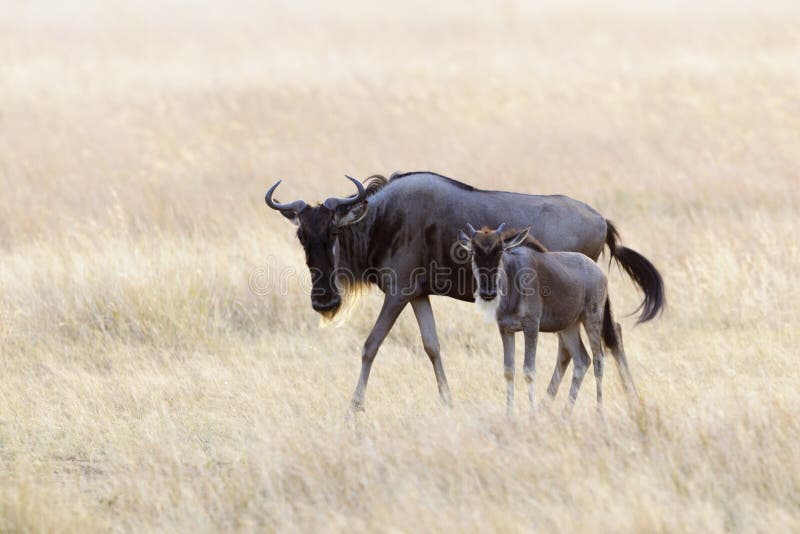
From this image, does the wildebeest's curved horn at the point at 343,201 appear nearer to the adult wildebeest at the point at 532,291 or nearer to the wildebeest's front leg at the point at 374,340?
the wildebeest's front leg at the point at 374,340

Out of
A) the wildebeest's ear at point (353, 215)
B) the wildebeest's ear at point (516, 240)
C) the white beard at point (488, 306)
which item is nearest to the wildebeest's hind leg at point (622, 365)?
the white beard at point (488, 306)

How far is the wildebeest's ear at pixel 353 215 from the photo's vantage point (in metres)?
7.24

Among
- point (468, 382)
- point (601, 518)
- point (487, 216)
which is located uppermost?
point (487, 216)

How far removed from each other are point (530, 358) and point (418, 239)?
1.30 m

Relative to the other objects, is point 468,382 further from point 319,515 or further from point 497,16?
point 497,16

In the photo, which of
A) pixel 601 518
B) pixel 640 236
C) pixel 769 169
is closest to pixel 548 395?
pixel 601 518

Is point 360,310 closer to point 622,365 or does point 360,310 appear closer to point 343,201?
point 343,201

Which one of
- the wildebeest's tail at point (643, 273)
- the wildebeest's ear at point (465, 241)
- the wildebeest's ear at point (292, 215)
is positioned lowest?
the wildebeest's tail at point (643, 273)

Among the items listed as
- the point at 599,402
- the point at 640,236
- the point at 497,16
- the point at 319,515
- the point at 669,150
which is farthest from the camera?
the point at 497,16

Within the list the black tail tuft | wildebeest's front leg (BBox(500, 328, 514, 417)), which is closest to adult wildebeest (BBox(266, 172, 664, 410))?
the black tail tuft

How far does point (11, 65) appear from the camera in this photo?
22625 millimetres

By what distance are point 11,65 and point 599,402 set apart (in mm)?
18989

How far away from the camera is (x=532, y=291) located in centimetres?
650

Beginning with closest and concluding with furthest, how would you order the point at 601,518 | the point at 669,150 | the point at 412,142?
the point at 601,518
the point at 669,150
the point at 412,142
